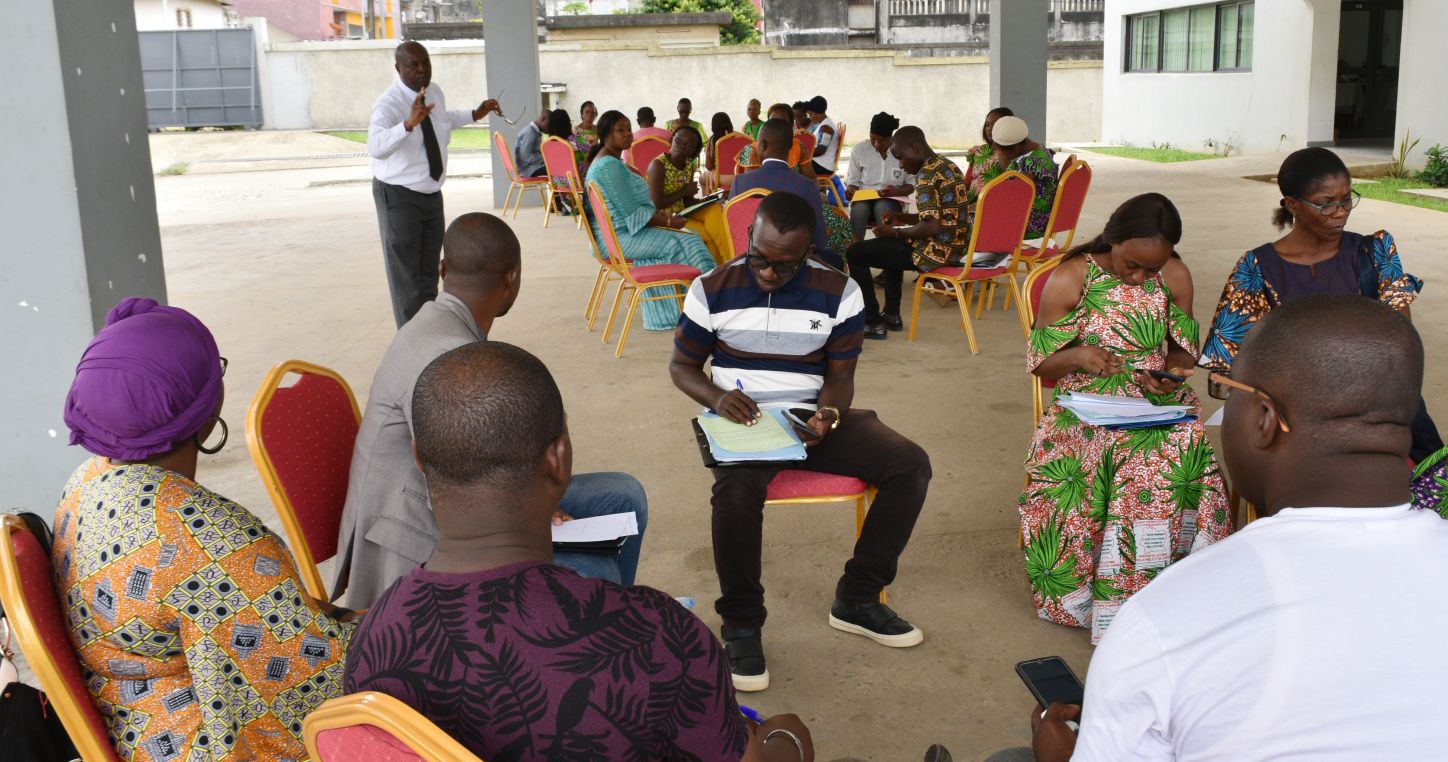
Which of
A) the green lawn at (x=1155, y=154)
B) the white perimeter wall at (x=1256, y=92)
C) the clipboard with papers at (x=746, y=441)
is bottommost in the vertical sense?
the clipboard with papers at (x=746, y=441)

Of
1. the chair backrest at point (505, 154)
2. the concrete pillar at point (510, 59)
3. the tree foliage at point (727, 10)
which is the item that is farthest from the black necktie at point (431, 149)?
the tree foliage at point (727, 10)

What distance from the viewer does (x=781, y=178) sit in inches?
233

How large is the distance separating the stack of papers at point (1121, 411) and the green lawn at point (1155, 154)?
15.6 metres

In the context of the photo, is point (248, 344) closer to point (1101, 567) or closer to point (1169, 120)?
point (1101, 567)

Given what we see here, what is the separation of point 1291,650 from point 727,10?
30764 millimetres

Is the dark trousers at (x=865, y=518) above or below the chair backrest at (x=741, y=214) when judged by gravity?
below

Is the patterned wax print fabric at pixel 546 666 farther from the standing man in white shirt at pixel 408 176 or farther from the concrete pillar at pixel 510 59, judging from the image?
the concrete pillar at pixel 510 59

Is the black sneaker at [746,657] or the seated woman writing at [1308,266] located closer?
the black sneaker at [746,657]

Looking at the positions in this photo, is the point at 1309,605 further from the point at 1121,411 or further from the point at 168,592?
the point at 1121,411

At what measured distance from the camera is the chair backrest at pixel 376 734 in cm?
110

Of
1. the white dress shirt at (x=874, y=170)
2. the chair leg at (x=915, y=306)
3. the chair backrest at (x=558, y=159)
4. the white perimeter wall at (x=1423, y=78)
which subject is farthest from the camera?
the white perimeter wall at (x=1423, y=78)

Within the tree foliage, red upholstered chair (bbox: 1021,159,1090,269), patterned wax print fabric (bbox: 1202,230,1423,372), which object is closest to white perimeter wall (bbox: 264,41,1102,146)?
the tree foliage

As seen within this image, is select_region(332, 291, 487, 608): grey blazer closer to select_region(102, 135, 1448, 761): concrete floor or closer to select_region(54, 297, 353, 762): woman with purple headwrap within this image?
select_region(54, 297, 353, 762): woman with purple headwrap

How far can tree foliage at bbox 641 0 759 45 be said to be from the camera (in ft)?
98.5
